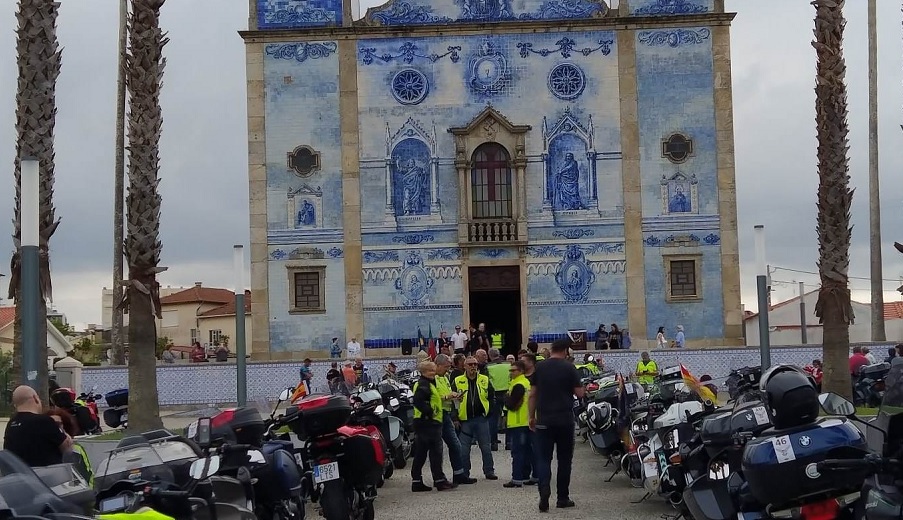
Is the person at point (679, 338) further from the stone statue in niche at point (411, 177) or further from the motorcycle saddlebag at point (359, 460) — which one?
the motorcycle saddlebag at point (359, 460)

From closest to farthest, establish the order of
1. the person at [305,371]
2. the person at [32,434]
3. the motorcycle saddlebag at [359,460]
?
the person at [32,434] → the motorcycle saddlebag at [359,460] → the person at [305,371]

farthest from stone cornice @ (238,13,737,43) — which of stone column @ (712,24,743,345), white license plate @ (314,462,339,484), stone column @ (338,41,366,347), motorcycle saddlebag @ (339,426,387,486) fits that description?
white license plate @ (314,462,339,484)

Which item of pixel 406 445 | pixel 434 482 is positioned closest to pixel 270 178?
pixel 406 445

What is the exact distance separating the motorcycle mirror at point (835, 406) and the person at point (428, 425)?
7516 millimetres

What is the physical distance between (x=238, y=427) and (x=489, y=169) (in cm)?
2580

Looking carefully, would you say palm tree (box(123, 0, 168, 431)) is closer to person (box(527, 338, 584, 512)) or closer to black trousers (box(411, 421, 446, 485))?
black trousers (box(411, 421, 446, 485))

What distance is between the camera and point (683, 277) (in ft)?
116

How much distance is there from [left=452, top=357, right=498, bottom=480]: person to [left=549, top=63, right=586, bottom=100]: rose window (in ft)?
65.2

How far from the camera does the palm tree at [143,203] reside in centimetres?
1916

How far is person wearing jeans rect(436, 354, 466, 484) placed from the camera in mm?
16141

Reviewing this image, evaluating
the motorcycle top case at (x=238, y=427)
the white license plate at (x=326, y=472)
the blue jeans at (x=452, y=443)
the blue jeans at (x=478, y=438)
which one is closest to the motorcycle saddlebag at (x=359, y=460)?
the white license plate at (x=326, y=472)

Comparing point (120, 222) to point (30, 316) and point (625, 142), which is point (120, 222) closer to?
point (625, 142)

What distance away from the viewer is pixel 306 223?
1415 inches

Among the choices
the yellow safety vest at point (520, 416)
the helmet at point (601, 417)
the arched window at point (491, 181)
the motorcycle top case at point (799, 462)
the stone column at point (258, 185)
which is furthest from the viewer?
the arched window at point (491, 181)
